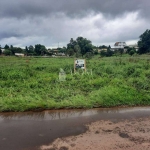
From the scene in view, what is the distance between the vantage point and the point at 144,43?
4053 centimetres

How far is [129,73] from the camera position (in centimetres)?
930

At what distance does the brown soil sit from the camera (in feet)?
10.1

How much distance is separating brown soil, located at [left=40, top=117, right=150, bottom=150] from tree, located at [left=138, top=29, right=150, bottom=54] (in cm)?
3774

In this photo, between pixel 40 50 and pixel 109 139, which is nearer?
pixel 109 139

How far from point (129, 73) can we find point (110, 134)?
635 cm

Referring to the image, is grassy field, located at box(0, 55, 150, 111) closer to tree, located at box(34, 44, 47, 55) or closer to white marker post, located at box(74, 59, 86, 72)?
white marker post, located at box(74, 59, 86, 72)

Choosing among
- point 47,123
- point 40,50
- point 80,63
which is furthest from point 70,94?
point 40,50

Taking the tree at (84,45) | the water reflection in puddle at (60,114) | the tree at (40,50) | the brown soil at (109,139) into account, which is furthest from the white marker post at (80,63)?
the tree at (40,50)

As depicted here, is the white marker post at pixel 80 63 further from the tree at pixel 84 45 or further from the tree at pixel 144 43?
the tree at pixel 144 43

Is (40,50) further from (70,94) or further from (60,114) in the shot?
(60,114)

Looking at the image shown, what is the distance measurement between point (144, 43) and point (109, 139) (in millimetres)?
41543

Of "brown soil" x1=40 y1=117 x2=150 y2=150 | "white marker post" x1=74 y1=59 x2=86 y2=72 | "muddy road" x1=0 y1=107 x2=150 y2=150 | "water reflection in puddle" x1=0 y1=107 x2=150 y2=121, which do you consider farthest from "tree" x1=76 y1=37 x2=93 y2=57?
"brown soil" x1=40 y1=117 x2=150 y2=150

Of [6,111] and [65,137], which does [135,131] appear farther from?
[6,111]

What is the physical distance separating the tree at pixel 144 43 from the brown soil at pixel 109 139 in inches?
1486
